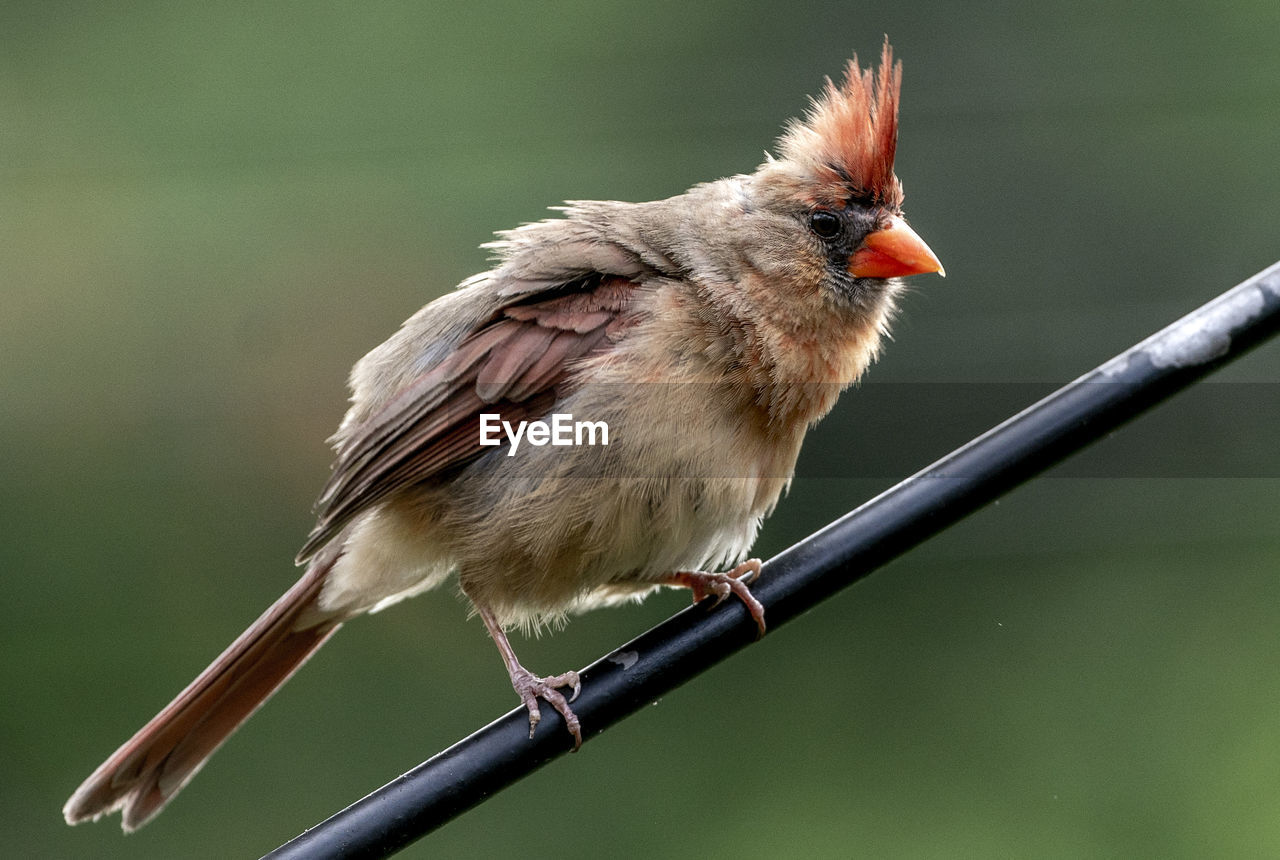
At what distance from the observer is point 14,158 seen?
6.91 metres

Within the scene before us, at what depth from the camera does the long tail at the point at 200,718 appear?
322 centimetres

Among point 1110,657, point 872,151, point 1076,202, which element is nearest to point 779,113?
point 1076,202

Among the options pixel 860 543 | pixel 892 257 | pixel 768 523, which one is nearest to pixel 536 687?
Answer: pixel 860 543

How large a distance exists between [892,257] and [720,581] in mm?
862

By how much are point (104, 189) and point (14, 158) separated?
51cm

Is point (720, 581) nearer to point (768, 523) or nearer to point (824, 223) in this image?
point (824, 223)

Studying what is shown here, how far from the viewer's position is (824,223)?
3.43m

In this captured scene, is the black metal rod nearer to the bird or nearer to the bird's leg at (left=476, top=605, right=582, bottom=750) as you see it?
the bird's leg at (left=476, top=605, right=582, bottom=750)

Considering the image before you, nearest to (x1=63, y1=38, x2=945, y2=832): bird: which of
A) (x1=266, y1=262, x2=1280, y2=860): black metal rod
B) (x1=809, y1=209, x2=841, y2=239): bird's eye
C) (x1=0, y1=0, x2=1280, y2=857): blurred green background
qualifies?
(x1=809, y1=209, x2=841, y2=239): bird's eye

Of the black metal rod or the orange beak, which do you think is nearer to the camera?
the black metal rod

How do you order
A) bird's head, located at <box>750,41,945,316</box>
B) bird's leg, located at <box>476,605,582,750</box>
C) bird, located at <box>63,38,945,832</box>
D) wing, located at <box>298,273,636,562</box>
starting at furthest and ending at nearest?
bird's head, located at <box>750,41,945,316</box>
wing, located at <box>298,273,636,562</box>
bird, located at <box>63,38,945,832</box>
bird's leg, located at <box>476,605,582,750</box>

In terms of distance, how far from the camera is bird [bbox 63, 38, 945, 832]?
3021mm

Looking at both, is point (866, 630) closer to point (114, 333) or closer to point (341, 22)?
point (114, 333)

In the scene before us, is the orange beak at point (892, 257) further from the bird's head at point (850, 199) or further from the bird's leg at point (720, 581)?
the bird's leg at point (720, 581)
